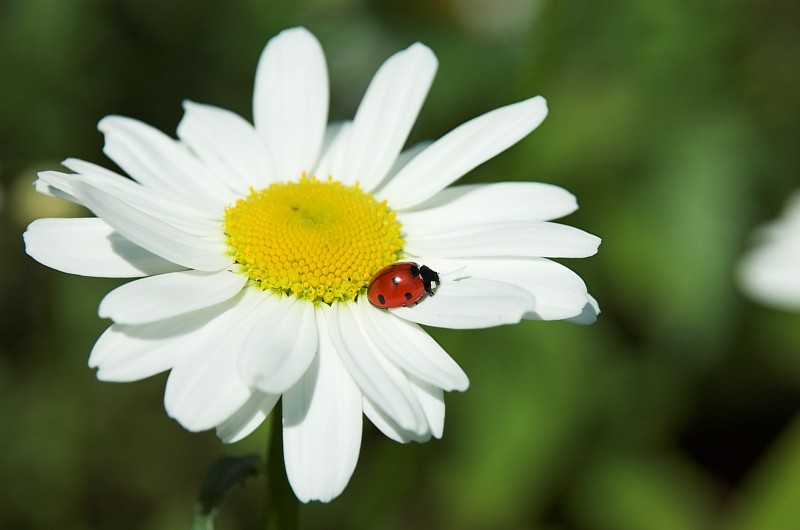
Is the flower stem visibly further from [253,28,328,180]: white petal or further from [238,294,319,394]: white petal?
[253,28,328,180]: white petal

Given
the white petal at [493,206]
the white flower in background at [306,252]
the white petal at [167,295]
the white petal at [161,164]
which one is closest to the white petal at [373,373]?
the white flower in background at [306,252]

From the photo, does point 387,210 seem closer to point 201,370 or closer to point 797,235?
point 201,370

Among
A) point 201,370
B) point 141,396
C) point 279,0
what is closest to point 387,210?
point 201,370

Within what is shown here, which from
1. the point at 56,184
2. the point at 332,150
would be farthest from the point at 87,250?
the point at 332,150

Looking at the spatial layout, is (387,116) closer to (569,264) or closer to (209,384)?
(209,384)

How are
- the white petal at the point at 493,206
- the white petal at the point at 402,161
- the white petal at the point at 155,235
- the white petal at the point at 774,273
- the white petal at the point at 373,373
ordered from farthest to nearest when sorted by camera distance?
1. the white petal at the point at 774,273
2. the white petal at the point at 402,161
3. the white petal at the point at 493,206
4. the white petal at the point at 155,235
5. the white petal at the point at 373,373

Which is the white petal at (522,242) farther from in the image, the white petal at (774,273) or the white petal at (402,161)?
the white petal at (774,273)
